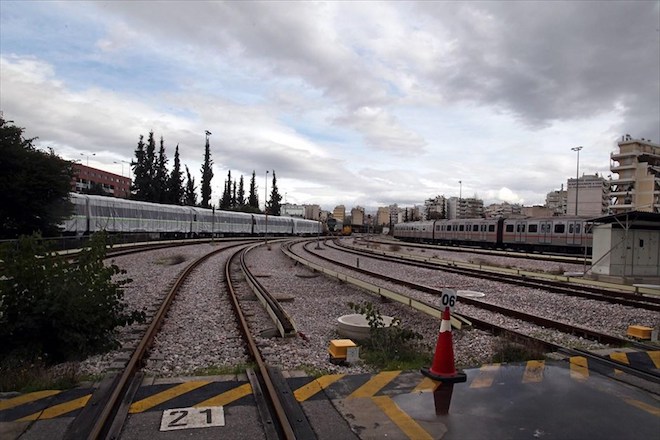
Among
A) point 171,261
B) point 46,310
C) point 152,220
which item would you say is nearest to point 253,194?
point 152,220

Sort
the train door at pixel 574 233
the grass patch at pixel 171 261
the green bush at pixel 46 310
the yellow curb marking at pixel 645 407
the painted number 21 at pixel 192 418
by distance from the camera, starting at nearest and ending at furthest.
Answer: the painted number 21 at pixel 192 418, the yellow curb marking at pixel 645 407, the green bush at pixel 46 310, the grass patch at pixel 171 261, the train door at pixel 574 233

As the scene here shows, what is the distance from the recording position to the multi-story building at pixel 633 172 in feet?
292

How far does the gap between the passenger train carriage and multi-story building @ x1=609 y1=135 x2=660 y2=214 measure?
50021 mm

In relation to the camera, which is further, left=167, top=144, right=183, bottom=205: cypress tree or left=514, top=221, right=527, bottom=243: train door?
left=167, top=144, right=183, bottom=205: cypress tree

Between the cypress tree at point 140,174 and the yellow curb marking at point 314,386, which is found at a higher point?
the cypress tree at point 140,174

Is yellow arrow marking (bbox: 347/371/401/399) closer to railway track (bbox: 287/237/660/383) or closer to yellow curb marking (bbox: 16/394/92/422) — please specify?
yellow curb marking (bbox: 16/394/92/422)

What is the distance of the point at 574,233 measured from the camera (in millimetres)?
34688

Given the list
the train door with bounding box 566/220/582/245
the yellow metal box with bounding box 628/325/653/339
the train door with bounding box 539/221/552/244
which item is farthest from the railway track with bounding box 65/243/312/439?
the train door with bounding box 539/221/552/244

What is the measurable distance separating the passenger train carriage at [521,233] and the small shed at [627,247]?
8.06 meters

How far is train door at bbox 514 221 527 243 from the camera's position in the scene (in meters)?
39.8

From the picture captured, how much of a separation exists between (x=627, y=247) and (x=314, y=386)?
16.3m

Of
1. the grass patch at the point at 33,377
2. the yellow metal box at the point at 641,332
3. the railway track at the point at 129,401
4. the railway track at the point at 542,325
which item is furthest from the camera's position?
the yellow metal box at the point at 641,332

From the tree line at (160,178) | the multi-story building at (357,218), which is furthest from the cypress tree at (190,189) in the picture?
the multi-story building at (357,218)

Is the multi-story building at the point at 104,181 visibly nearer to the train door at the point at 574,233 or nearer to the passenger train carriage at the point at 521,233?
the passenger train carriage at the point at 521,233
